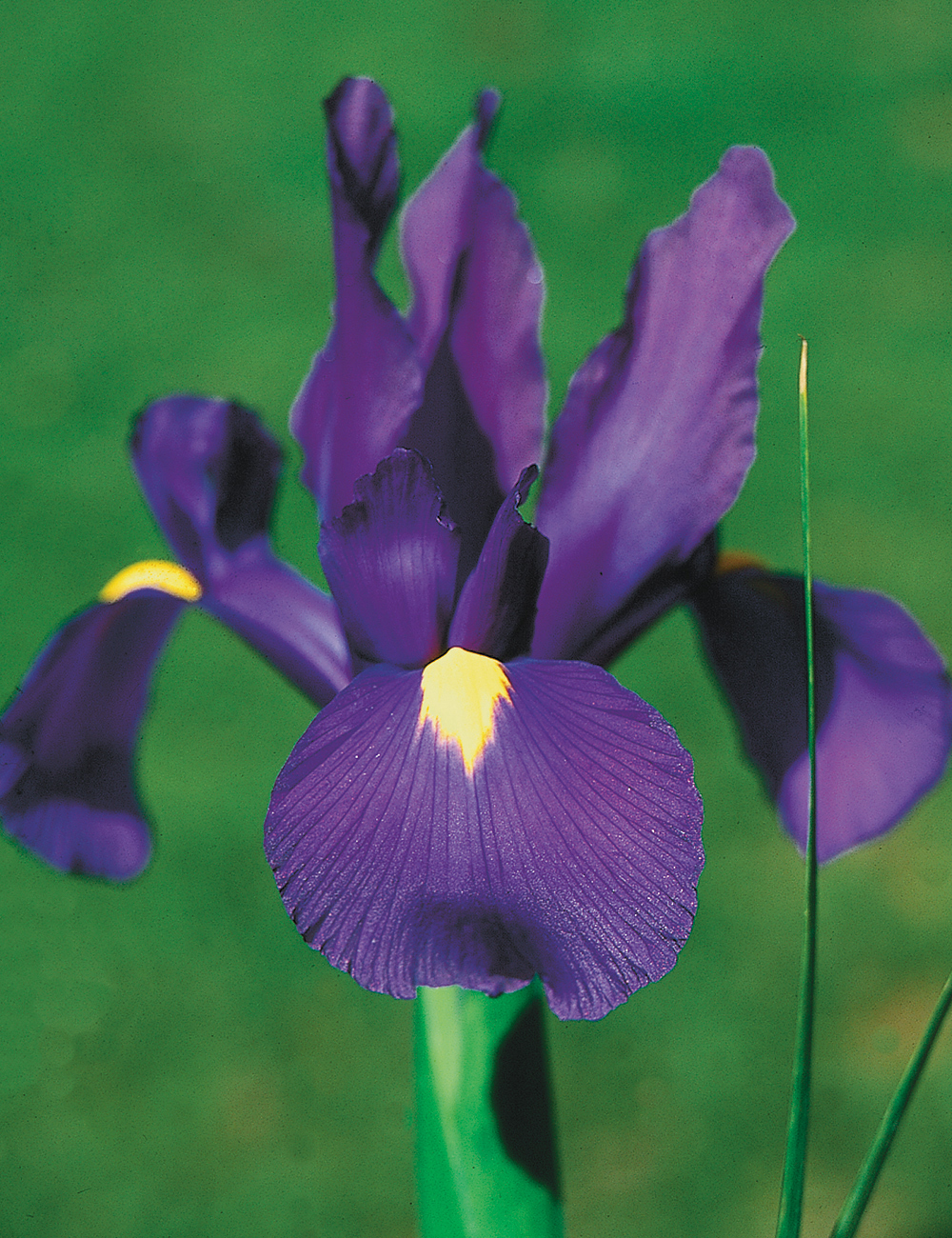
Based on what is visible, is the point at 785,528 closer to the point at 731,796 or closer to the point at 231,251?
the point at 731,796

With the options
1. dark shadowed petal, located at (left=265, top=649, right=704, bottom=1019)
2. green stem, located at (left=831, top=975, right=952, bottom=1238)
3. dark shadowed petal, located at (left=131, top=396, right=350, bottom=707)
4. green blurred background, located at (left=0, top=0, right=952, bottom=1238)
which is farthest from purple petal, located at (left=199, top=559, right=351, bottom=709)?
green blurred background, located at (left=0, top=0, right=952, bottom=1238)

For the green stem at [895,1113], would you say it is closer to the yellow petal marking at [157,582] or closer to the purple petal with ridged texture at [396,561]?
the purple petal with ridged texture at [396,561]

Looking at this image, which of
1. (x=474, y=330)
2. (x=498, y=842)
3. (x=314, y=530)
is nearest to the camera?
(x=498, y=842)

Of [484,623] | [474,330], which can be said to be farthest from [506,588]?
[474,330]

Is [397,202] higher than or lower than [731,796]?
higher

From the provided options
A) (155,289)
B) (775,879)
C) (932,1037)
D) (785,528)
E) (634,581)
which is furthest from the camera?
(155,289)

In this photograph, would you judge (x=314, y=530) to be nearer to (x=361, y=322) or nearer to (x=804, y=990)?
(x=361, y=322)

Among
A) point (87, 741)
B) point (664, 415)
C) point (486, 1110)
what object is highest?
point (664, 415)

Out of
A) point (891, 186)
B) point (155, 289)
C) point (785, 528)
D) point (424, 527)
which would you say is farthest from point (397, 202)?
point (891, 186)
